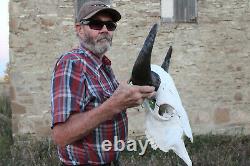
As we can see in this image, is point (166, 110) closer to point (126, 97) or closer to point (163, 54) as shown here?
point (126, 97)

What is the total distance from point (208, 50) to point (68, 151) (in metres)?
6.59

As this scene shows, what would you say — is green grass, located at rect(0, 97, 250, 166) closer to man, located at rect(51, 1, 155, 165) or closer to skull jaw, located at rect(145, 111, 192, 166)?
skull jaw, located at rect(145, 111, 192, 166)

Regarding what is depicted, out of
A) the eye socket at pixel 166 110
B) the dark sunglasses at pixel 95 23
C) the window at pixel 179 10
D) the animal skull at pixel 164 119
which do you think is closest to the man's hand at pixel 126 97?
the animal skull at pixel 164 119

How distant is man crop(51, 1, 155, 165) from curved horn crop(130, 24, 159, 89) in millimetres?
116

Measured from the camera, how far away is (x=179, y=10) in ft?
29.0

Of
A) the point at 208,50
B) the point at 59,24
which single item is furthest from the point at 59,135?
the point at 208,50

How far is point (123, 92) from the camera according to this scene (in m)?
2.37

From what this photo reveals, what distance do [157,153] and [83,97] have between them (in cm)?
513

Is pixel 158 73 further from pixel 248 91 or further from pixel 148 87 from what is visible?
pixel 248 91

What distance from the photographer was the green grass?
22.4ft

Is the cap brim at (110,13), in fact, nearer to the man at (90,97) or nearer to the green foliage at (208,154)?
the man at (90,97)

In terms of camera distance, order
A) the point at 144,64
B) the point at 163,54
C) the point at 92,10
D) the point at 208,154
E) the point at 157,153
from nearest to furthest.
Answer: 1. the point at 144,64
2. the point at 92,10
3. the point at 208,154
4. the point at 157,153
5. the point at 163,54

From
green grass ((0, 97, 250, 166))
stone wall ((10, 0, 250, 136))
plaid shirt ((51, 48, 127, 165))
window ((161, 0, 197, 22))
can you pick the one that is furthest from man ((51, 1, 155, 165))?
window ((161, 0, 197, 22))

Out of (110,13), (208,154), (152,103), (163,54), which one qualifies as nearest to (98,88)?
(152,103)
